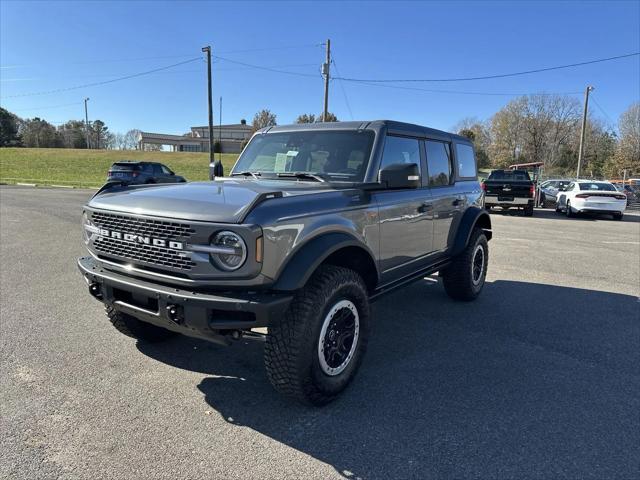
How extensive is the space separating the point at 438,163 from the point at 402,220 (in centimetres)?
130

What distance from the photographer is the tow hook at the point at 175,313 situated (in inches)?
109

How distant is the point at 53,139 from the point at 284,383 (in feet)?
362

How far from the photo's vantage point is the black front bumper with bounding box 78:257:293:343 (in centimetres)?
266

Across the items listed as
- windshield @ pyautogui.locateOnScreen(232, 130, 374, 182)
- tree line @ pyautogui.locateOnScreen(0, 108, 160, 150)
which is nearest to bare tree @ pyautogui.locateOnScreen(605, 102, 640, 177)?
windshield @ pyautogui.locateOnScreen(232, 130, 374, 182)

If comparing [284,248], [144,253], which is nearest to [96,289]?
[144,253]

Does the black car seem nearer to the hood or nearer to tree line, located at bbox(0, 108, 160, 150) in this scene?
the hood

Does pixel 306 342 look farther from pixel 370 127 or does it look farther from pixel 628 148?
pixel 628 148

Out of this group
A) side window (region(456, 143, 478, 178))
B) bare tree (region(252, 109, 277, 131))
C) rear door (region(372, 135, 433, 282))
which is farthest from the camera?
bare tree (region(252, 109, 277, 131))

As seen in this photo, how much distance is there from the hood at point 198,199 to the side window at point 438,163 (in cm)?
166

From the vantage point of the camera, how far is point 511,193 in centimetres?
1792

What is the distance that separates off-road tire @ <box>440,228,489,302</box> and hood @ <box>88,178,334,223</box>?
253cm

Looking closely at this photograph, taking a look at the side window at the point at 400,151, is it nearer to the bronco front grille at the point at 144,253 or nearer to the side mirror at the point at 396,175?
the side mirror at the point at 396,175

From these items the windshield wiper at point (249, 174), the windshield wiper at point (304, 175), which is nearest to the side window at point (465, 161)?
the windshield wiper at point (304, 175)

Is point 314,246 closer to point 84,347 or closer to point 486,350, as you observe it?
point 486,350
